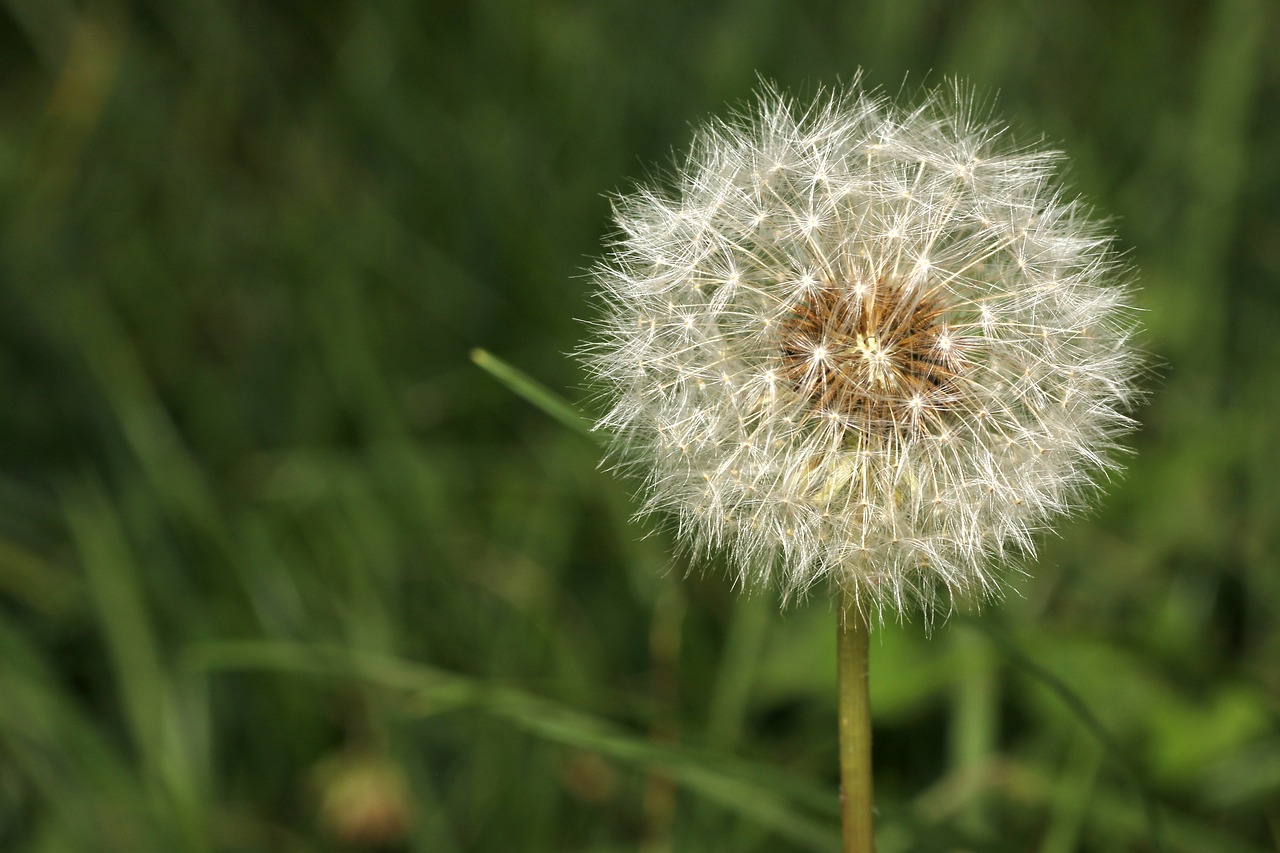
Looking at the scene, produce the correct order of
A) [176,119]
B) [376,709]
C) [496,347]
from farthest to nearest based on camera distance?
[176,119], [496,347], [376,709]

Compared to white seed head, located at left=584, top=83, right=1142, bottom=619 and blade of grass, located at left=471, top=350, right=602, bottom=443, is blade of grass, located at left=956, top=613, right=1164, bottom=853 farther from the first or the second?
blade of grass, located at left=471, top=350, right=602, bottom=443

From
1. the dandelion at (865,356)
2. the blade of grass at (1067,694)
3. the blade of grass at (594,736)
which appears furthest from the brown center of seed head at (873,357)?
the blade of grass at (594,736)

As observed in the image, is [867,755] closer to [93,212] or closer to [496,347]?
[496,347]

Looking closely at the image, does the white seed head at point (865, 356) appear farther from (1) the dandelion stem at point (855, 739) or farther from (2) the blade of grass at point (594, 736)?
(2) the blade of grass at point (594, 736)

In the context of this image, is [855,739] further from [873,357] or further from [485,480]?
[485,480]

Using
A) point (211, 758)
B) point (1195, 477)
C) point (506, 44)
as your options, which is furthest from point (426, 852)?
point (506, 44)

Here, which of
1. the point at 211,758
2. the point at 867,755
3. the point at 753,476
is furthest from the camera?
the point at 211,758

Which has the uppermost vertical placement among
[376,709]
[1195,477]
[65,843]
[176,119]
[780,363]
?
[176,119]

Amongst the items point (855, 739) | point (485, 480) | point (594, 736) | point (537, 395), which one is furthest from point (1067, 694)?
point (485, 480)
